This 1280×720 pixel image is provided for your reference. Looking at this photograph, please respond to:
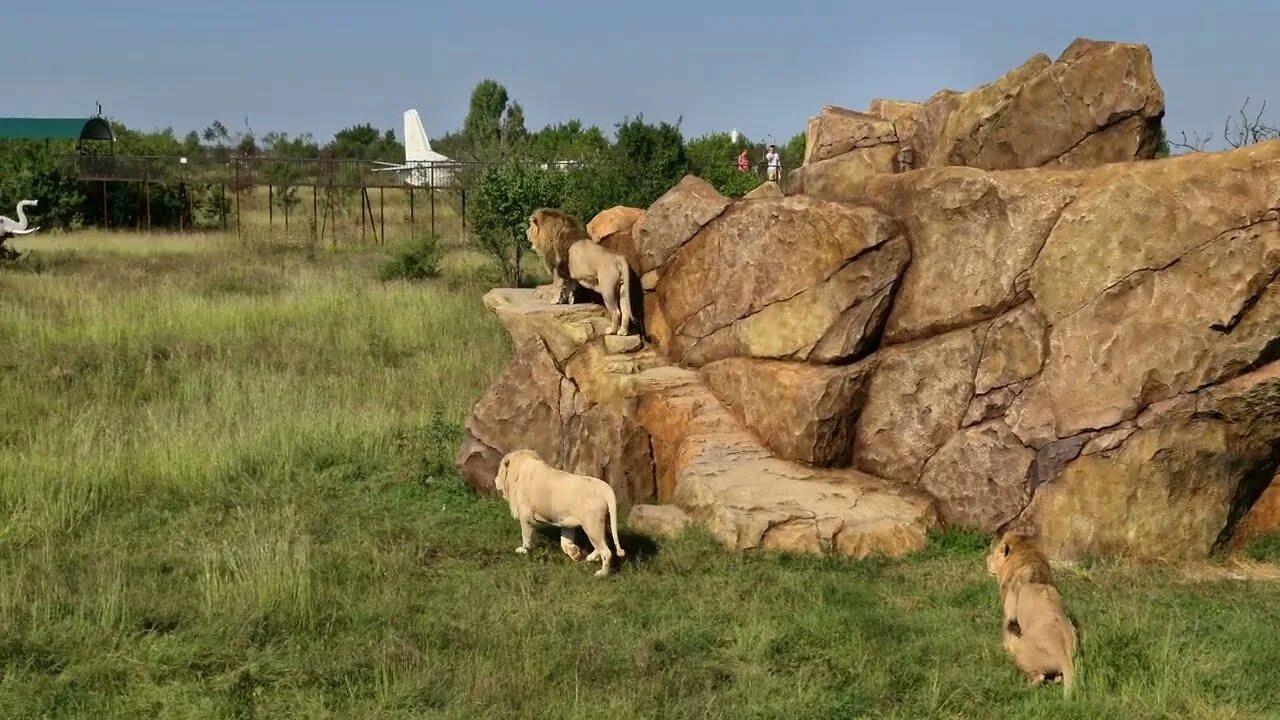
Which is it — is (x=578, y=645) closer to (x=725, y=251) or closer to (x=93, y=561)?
(x=93, y=561)

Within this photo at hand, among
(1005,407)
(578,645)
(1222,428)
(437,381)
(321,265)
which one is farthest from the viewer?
(321,265)

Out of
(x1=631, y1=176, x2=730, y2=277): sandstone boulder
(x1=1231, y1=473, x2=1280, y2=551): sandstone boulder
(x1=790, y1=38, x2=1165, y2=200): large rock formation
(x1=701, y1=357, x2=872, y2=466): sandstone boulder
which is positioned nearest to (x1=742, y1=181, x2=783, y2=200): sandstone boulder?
(x1=631, y1=176, x2=730, y2=277): sandstone boulder

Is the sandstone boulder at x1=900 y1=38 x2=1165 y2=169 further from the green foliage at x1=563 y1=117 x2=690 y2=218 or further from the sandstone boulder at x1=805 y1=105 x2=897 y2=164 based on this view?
the green foliage at x1=563 y1=117 x2=690 y2=218

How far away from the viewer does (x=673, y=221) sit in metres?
10.6

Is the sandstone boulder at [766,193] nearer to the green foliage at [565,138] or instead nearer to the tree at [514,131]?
the tree at [514,131]

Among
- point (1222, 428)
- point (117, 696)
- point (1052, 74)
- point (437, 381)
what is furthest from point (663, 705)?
point (437, 381)

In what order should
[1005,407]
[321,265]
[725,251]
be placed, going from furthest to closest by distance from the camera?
1. [321,265]
2. [725,251]
3. [1005,407]

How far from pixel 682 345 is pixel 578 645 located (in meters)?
4.29

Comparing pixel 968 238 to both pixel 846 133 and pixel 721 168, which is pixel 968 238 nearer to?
pixel 846 133

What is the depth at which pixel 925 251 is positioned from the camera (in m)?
9.25

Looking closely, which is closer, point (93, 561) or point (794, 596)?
point (794, 596)

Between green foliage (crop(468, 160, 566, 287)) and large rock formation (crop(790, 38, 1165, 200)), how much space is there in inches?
458

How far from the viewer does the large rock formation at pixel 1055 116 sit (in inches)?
352

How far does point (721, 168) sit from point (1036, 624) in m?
21.5
